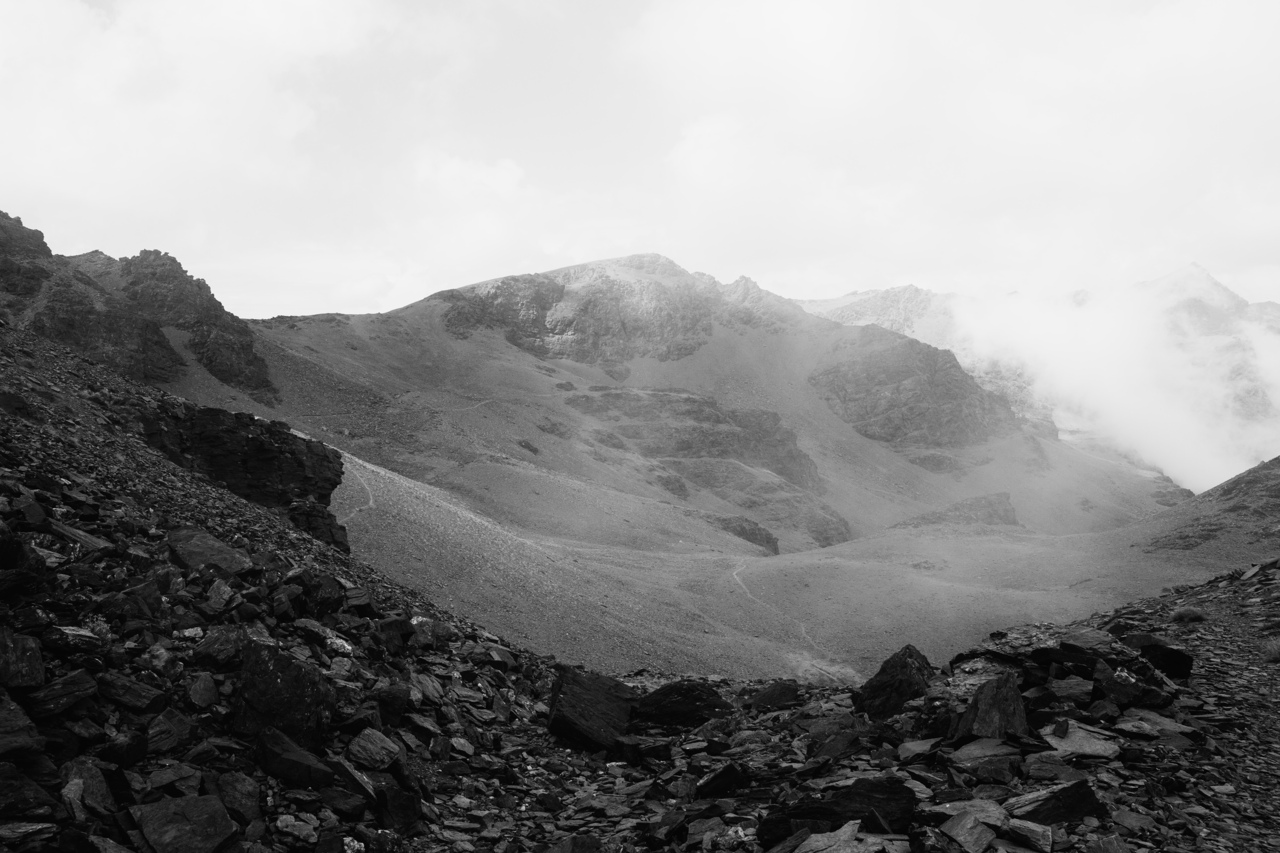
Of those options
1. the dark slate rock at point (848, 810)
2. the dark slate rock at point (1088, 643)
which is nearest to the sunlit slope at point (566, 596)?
the dark slate rock at point (1088, 643)

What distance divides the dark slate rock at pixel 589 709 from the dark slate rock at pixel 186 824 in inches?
296

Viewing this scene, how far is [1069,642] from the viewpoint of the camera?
13977 millimetres

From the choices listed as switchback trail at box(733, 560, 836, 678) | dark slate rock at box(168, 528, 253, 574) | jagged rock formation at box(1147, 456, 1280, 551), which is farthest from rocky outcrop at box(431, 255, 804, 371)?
dark slate rock at box(168, 528, 253, 574)

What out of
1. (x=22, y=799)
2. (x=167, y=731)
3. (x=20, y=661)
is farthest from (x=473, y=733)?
(x=22, y=799)

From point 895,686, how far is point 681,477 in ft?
323

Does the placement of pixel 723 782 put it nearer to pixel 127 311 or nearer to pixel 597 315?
pixel 127 311

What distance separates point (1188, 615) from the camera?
62.3 ft

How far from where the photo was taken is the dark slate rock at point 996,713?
11.4m

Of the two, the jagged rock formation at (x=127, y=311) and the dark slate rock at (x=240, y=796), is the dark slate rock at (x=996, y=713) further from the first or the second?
the jagged rock formation at (x=127, y=311)

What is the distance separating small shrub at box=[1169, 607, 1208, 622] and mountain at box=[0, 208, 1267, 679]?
18.3 metres

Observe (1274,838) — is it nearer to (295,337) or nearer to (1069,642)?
(1069,642)

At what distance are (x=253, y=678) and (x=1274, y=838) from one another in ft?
42.6

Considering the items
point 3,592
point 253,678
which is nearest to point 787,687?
point 253,678

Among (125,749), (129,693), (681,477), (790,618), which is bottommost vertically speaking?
(790,618)
